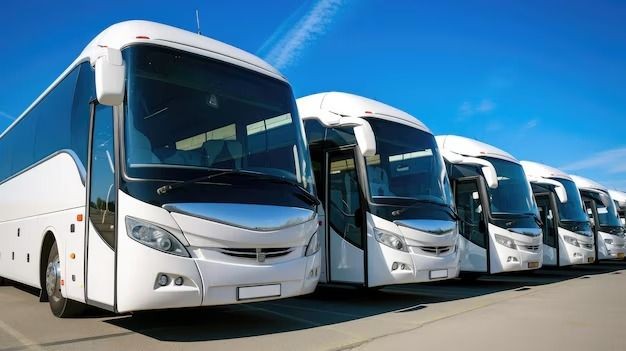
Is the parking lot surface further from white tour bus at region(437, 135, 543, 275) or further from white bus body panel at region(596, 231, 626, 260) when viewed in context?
white bus body panel at region(596, 231, 626, 260)

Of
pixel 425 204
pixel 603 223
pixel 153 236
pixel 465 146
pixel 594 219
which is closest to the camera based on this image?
pixel 153 236

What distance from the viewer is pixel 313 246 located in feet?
22.1

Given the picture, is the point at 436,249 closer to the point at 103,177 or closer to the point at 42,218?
the point at 103,177

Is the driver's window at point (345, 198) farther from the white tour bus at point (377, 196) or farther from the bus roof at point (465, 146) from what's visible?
Answer: the bus roof at point (465, 146)

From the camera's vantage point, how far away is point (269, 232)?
5996mm

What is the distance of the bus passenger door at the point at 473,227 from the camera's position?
1169 cm

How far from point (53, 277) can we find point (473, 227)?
809cm

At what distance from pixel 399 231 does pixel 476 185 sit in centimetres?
420

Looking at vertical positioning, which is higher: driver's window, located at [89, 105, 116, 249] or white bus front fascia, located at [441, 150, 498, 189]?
white bus front fascia, located at [441, 150, 498, 189]

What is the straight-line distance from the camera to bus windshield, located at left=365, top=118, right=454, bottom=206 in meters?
8.87

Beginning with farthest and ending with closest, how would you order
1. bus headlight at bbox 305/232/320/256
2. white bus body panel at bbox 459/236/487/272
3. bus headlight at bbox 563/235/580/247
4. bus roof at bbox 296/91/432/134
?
1. bus headlight at bbox 563/235/580/247
2. white bus body panel at bbox 459/236/487/272
3. bus roof at bbox 296/91/432/134
4. bus headlight at bbox 305/232/320/256

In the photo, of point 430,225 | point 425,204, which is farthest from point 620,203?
point 430,225

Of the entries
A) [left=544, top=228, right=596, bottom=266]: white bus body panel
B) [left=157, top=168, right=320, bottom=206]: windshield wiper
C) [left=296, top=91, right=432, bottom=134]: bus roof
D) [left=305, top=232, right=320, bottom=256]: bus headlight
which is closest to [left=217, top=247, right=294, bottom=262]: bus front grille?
[left=305, top=232, right=320, bottom=256]: bus headlight

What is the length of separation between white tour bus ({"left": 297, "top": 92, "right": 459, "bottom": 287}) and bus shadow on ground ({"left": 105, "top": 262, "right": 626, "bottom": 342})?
0.63 metres
